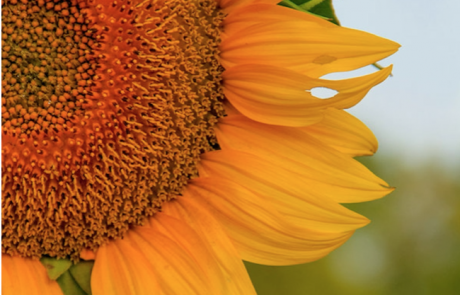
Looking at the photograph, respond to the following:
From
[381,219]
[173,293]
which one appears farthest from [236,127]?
[381,219]

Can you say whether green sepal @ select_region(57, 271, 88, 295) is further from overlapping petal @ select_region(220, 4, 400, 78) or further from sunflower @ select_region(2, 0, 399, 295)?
overlapping petal @ select_region(220, 4, 400, 78)

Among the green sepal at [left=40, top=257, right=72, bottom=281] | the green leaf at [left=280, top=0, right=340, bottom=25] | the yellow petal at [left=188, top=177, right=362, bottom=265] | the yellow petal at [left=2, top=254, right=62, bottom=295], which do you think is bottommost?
the yellow petal at [left=2, top=254, right=62, bottom=295]

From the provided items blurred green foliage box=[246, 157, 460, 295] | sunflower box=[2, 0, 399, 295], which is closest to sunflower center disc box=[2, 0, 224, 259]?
sunflower box=[2, 0, 399, 295]

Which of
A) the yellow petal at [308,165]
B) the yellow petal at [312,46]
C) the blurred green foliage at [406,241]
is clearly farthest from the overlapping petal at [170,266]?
the blurred green foliage at [406,241]

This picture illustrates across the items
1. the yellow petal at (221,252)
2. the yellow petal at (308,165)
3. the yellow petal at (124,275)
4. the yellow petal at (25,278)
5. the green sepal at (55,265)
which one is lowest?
the yellow petal at (25,278)

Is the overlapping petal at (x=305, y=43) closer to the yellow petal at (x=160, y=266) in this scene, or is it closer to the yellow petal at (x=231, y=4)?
the yellow petal at (x=231, y=4)

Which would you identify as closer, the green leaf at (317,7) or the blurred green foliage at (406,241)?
the green leaf at (317,7)

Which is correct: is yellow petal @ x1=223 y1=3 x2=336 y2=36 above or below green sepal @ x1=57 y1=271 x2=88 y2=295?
above

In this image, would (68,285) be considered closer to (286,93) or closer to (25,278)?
(25,278)
